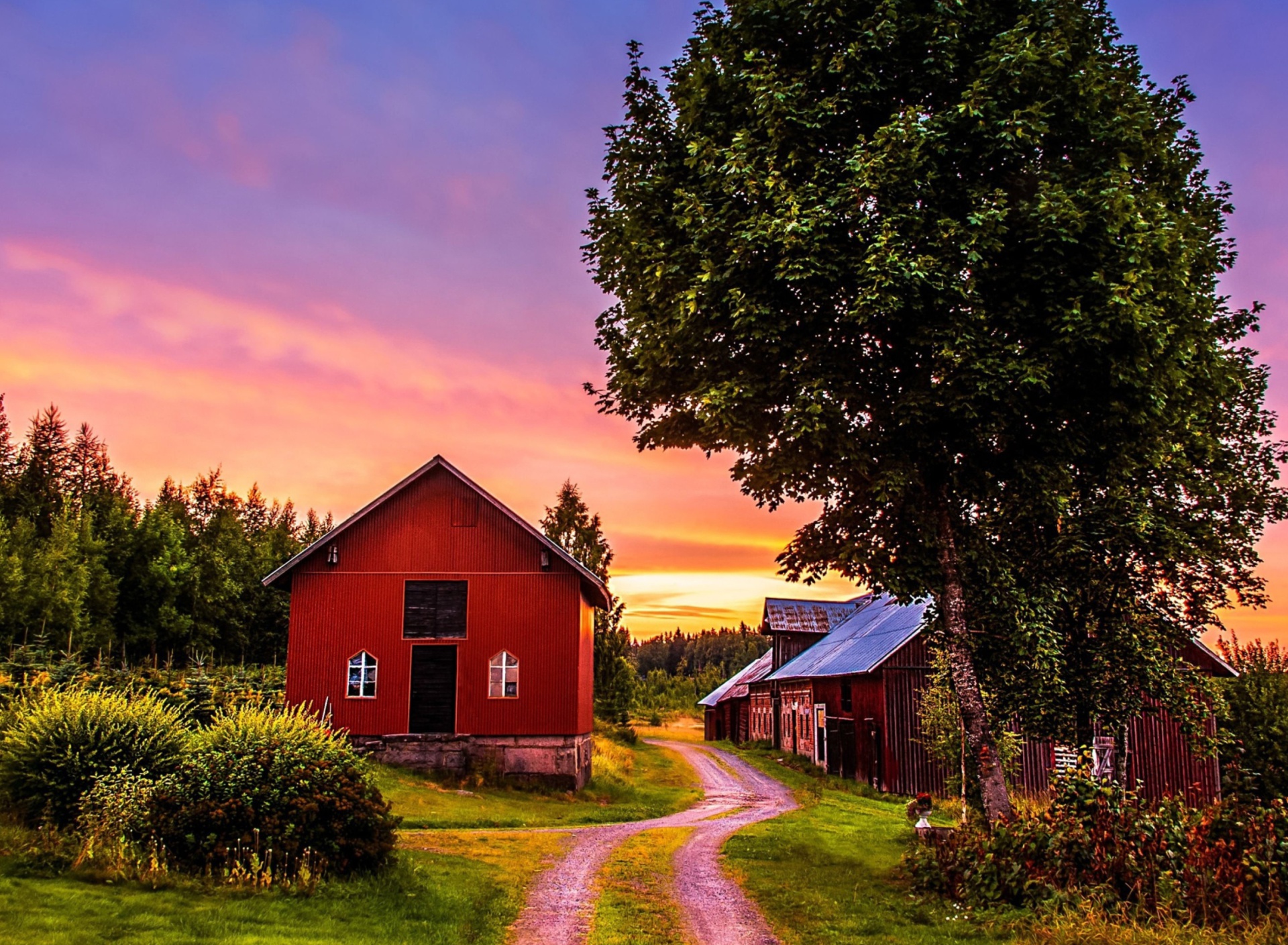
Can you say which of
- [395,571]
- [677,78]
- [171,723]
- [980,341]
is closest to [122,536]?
[395,571]

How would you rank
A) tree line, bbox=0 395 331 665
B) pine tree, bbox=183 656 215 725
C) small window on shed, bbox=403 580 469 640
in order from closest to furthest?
pine tree, bbox=183 656 215 725
small window on shed, bbox=403 580 469 640
tree line, bbox=0 395 331 665

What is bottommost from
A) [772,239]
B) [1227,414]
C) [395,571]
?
[395,571]

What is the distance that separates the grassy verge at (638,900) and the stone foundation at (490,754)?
9470 mm

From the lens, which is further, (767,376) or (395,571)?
(395,571)

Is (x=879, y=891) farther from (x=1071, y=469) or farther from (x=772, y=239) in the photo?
(x=772, y=239)

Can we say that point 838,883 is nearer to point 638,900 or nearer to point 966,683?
point 638,900

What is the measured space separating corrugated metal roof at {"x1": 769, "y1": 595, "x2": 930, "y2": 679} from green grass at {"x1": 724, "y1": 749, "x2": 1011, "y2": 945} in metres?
7.96

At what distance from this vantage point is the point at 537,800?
25.9 m

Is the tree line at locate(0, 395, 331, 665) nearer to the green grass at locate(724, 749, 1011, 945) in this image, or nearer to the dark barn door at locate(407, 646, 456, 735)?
the dark barn door at locate(407, 646, 456, 735)

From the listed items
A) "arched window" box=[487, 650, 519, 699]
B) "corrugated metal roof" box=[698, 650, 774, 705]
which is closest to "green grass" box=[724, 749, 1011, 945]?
"arched window" box=[487, 650, 519, 699]

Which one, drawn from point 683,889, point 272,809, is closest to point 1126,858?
point 683,889

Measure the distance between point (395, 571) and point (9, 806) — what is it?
50.3 ft

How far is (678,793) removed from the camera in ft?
98.7

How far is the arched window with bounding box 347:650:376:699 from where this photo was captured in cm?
2811
